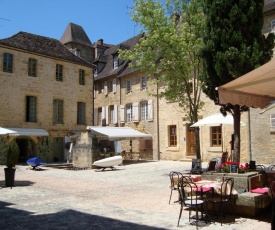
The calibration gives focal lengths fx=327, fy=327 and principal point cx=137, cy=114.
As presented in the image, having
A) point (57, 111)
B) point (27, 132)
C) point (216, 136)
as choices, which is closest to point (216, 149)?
point (216, 136)

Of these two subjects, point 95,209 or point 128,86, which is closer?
point 95,209

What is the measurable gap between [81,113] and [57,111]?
2.32 m

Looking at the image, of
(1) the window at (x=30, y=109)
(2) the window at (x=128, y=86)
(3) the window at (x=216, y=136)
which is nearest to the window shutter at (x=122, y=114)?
(2) the window at (x=128, y=86)

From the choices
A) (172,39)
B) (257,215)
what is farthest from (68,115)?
(257,215)

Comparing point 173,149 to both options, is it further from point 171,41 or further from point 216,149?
point 171,41

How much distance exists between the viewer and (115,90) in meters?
29.7

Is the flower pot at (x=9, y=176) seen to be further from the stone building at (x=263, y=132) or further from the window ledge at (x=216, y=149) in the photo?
the window ledge at (x=216, y=149)

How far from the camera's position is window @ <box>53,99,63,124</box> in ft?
80.6

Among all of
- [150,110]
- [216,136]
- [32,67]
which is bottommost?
[216,136]

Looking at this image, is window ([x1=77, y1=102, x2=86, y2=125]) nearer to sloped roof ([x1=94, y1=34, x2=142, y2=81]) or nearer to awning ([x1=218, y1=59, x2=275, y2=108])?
sloped roof ([x1=94, y1=34, x2=142, y2=81])

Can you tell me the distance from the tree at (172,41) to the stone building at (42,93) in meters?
10.9

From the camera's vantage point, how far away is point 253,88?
5.66m

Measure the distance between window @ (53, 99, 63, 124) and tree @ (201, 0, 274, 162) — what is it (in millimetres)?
16800

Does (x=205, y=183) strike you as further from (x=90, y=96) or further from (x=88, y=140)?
(x=90, y=96)
